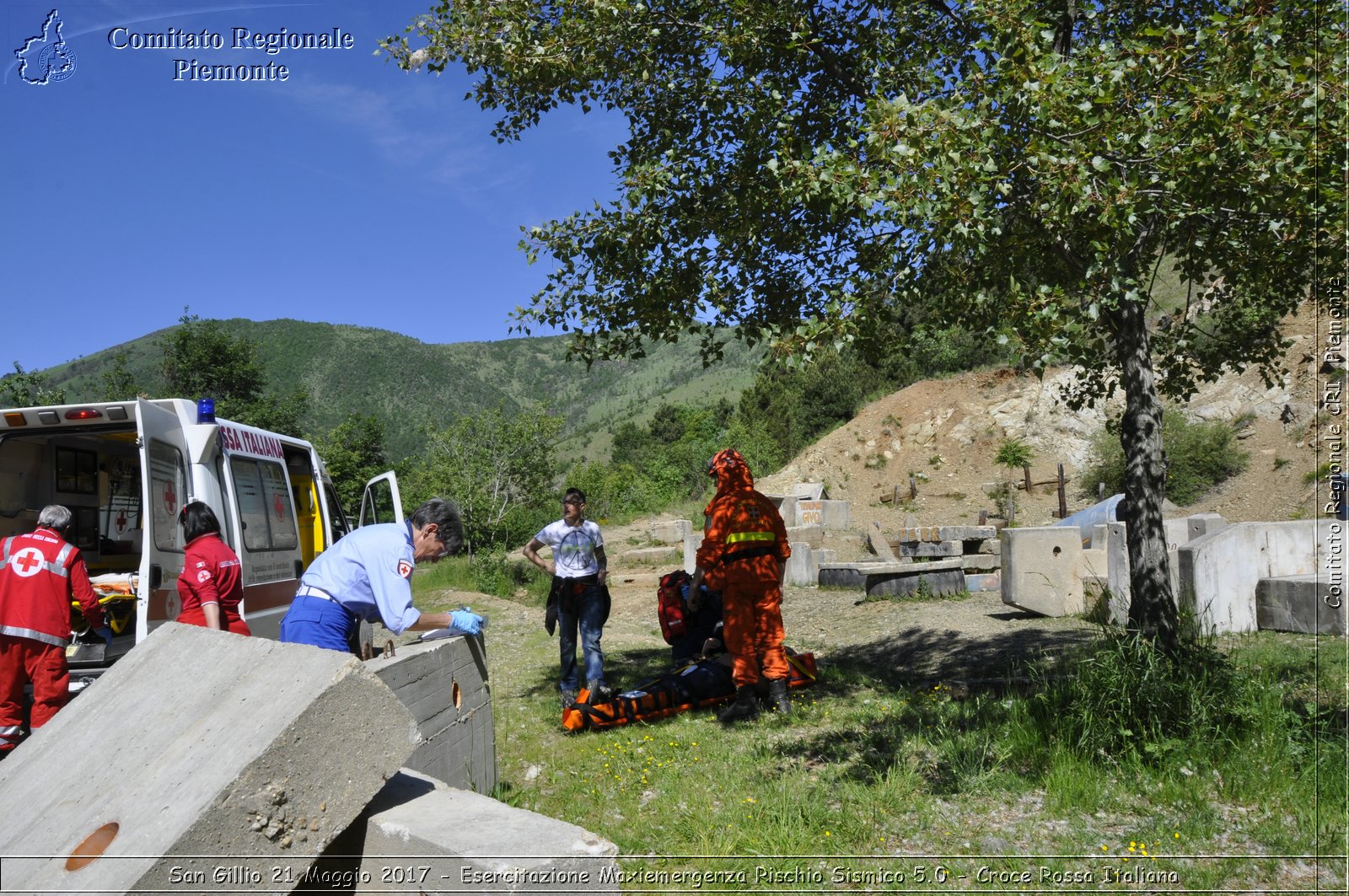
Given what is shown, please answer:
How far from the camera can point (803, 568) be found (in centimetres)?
1469

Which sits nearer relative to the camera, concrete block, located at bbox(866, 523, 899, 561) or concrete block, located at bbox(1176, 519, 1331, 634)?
concrete block, located at bbox(1176, 519, 1331, 634)

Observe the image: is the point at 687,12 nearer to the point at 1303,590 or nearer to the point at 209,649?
the point at 209,649

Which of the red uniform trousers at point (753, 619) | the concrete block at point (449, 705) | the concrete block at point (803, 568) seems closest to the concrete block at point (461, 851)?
the concrete block at point (449, 705)

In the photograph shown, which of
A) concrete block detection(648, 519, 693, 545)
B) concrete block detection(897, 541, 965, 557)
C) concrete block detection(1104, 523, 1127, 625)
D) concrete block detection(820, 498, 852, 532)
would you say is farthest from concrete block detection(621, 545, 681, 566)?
concrete block detection(1104, 523, 1127, 625)

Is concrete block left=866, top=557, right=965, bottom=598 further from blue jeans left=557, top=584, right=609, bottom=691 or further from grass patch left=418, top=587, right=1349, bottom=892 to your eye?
blue jeans left=557, top=584, right=609, bottom=691

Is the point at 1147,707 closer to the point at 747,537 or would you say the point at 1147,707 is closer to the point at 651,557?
the point at 747,537

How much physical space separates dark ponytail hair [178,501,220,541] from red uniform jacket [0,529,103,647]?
2.13 ft

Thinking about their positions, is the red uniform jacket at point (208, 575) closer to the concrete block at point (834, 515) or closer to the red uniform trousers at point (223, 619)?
the red uniform trousers at point (223, 619)

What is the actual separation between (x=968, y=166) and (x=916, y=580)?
7792mm

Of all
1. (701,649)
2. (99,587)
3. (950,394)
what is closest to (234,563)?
(99,587)

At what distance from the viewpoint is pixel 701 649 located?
812cm

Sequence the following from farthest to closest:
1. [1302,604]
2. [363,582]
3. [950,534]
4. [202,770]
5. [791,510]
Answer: [791,510]
[950,534]
[1302,604]
[363,582]
[202,770]

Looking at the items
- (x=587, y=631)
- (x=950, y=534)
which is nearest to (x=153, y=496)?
(x=587, y=631)

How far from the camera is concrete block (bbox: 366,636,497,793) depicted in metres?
4.21
